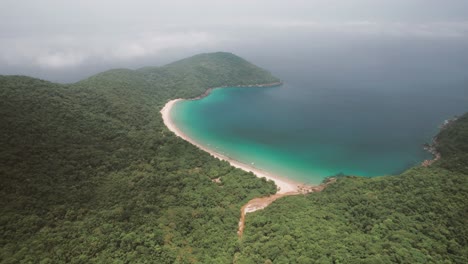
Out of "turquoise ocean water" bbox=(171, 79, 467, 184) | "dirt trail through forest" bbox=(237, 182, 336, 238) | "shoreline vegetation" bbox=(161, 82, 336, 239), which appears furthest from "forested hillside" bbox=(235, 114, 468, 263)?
"turquoise ocean water" bbox=(171, 79, 467, 184)

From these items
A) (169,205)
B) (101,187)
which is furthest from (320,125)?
(101,187)

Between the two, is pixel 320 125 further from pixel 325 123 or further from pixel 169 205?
pixel 169 205

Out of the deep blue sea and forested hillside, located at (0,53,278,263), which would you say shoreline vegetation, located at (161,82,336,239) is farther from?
the deep blue sea

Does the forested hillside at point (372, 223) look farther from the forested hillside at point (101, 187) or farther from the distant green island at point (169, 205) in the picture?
the forested hillside at point (101, 187)

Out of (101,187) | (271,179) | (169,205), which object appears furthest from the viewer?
(271,179)

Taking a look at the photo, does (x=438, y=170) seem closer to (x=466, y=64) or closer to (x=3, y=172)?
(x=3, y=172)

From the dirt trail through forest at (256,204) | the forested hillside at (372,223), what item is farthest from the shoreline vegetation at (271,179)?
the forested hillside at (372,223)
